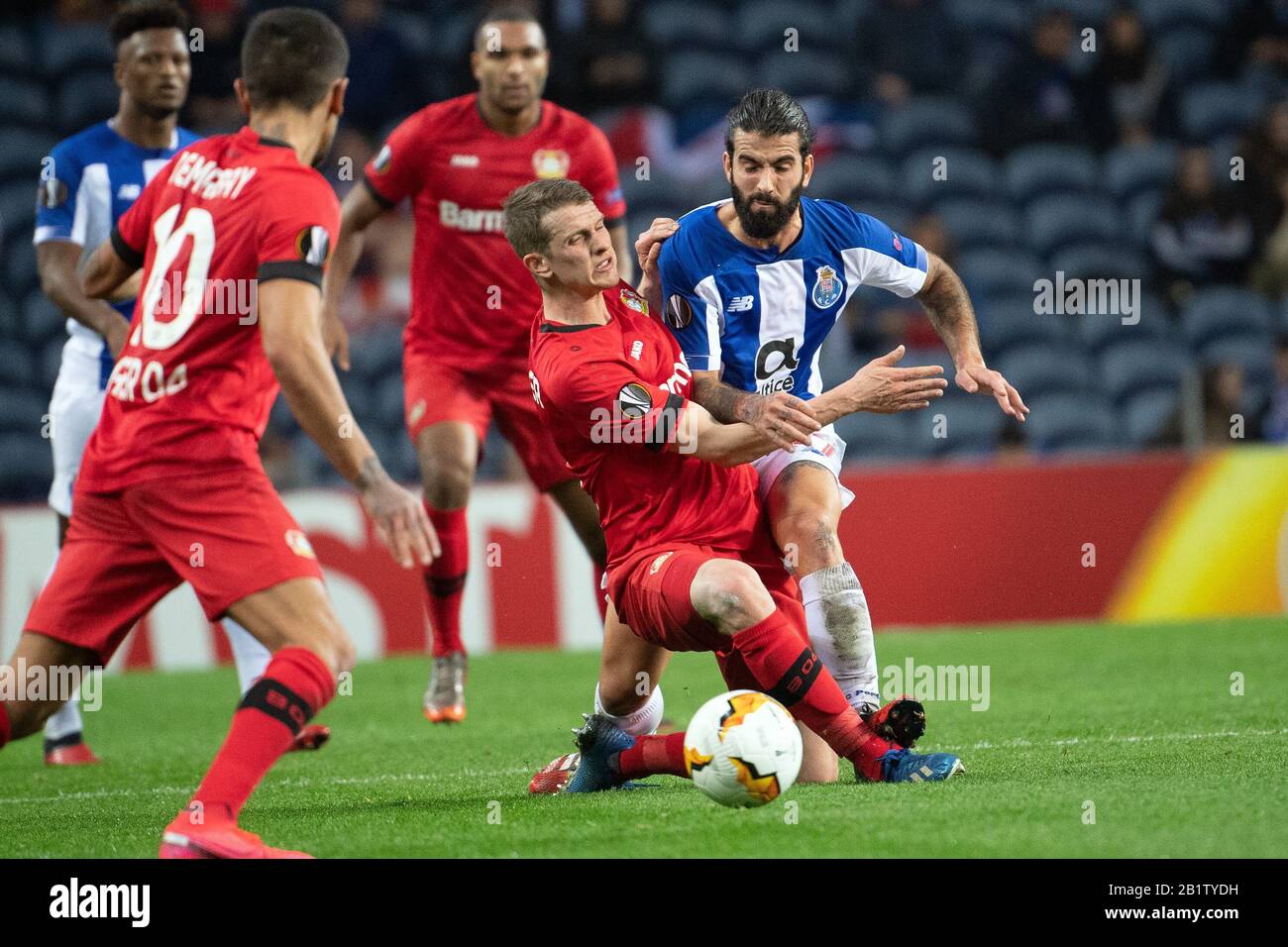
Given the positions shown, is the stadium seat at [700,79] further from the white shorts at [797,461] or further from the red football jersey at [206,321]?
the red football jersey at [206,321]

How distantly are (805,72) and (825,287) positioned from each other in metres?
9.39

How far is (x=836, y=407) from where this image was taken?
197 inches

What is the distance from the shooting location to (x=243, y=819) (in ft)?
17.1

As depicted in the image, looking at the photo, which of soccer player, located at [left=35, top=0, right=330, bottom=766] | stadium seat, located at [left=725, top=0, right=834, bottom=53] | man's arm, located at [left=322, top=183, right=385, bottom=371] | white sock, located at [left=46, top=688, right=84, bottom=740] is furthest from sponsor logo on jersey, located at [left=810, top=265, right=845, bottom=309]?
stadium seat, located at [left=725, top=0, right=834, bottom=53]

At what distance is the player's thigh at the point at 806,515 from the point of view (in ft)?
18.1

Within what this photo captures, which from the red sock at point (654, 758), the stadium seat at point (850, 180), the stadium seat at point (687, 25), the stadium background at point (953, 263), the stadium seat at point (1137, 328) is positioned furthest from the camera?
the stadium seat at point (687, 25)

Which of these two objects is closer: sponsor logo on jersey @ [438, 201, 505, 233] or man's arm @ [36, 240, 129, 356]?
man's arm @ [36, 240, 129, 356]

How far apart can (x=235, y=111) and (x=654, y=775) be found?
870 cm

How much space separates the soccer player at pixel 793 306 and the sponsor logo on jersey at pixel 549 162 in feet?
6.38

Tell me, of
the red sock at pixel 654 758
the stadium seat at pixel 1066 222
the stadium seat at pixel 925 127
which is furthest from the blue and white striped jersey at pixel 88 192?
the stadium seat at pixel 1066 222

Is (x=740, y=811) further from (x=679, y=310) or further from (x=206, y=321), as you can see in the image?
(x=206, y=321)

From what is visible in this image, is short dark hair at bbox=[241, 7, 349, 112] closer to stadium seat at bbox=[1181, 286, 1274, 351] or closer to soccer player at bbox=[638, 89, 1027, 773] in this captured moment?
soccer player at bbox=[638, 89, 1027, 773]

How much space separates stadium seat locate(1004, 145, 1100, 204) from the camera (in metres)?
14.7

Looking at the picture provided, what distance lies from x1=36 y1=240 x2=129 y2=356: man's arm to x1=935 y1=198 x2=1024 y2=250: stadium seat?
8.71 m
